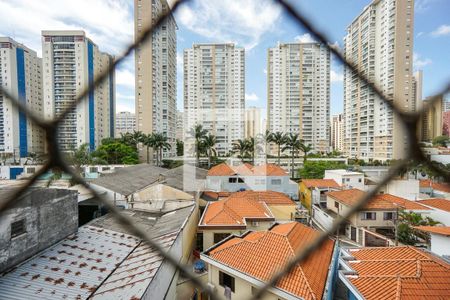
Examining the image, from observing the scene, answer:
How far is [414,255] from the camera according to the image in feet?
12.3

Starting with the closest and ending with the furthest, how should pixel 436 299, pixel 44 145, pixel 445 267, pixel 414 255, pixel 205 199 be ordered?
pixel 44 145 → pixel 436 299 → pixel 445 267 → pixel 414 255 → pixel 205 199

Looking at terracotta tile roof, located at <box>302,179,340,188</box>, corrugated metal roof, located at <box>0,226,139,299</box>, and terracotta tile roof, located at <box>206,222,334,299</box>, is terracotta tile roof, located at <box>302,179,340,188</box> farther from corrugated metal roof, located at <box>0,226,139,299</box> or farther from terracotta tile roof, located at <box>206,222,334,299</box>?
corrugated metal roof, located at <box>0,226,139,299</box>

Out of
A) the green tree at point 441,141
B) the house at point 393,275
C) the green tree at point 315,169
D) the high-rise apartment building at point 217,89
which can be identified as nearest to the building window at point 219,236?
the house at point 393,275

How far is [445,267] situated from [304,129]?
2259 centimetres

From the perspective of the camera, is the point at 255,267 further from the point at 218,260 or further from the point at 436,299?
the point at 436,299

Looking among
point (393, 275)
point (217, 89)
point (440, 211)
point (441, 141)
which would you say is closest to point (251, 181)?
point (440, 211)

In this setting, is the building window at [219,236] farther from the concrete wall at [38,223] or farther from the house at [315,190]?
the house at [315,190]

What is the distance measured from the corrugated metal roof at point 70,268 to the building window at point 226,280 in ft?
4.84

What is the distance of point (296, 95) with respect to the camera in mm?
24578

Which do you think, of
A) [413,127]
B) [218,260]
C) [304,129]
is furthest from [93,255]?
[304,129]

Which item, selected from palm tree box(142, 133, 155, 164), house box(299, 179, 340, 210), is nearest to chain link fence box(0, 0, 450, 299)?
house box(299, 179, 340, 210)

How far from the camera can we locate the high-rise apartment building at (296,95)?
24391mm

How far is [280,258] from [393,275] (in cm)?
151

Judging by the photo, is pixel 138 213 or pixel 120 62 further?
pixel 138 213
